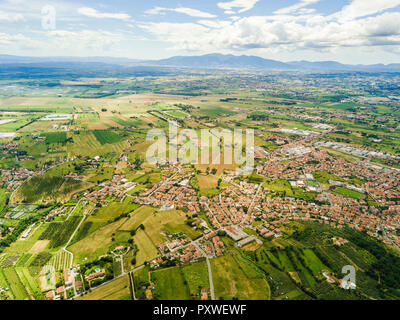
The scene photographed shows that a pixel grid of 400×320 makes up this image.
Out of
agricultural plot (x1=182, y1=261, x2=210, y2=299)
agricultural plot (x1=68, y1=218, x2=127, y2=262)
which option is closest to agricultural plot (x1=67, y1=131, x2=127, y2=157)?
agricultural plot (x1=68, y1=218, x2=127, y2=262)

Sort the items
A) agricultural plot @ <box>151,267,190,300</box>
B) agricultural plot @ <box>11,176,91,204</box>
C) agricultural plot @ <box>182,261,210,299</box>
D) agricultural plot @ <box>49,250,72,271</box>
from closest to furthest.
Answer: agricultural plot @ <box>151,267,190,300</box>
agricultural plot @ <box>182,261,210,299</box>
agricultural plot @ <box>49,250,72,271</box>
agricultural plot @ <box>11,176,91,204</box>

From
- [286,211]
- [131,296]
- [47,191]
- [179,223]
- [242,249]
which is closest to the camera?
[131,296]

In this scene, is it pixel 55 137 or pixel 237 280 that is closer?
pixel 237 280

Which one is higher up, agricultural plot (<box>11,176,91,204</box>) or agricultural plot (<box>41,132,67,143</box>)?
agricultural plot (<box>41,132,67,143</box>)

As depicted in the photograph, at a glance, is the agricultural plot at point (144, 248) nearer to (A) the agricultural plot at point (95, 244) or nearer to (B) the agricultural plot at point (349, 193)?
(A) the agricultural plot at point (95, 244)

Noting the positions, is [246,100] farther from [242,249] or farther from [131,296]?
[131,296]

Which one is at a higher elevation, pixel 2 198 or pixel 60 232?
pixel 2 198

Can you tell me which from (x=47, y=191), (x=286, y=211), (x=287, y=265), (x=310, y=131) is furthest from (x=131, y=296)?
(x=310, y=131)

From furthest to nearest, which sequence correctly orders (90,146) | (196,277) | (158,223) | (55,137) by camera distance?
(55,137)
(90,146)
(158,223)
(196,277)

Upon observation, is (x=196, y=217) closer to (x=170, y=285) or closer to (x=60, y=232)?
(x=170, y=285)

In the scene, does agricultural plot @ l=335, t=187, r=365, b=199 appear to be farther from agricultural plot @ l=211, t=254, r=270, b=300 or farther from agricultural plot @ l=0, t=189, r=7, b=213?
agricultural plot @ l=0, t=189, r=7, b=213

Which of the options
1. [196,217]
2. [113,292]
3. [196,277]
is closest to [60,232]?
[113,292]
